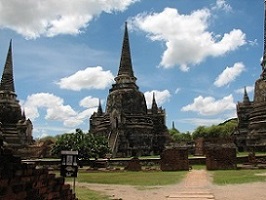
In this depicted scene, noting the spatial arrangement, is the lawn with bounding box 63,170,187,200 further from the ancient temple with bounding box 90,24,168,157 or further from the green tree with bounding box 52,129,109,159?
the ancient temple with bounding box 90,24,168,157

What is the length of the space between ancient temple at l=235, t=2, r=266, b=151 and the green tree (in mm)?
15717

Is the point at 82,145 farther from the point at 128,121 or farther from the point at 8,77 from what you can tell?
the point at 8,77

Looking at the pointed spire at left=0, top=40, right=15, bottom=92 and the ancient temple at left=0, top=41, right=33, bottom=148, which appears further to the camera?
the pointed spire at left=0, top=40, right=15, bottom=92

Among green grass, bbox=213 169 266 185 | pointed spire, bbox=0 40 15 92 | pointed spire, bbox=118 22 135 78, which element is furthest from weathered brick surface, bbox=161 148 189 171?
Result: pointed spire, bbox=0 40 15 92

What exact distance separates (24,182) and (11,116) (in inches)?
1734

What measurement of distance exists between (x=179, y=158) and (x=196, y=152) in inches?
721

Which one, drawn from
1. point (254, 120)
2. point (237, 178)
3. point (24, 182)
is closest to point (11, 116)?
point (254, 120)

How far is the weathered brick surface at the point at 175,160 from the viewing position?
23.7 metres

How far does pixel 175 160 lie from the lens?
936 inches

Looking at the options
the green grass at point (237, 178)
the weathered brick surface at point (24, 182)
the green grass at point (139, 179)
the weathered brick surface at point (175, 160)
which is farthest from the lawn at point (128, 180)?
the weathered brick surface at point (175, 160)

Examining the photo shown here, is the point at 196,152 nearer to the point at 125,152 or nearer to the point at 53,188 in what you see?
the point at 125,152

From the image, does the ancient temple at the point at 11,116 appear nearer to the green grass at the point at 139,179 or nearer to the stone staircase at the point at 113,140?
the stone staircase at the point at 113,140

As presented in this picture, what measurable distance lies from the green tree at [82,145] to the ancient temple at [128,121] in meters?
7.34

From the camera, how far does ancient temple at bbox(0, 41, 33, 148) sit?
46.1 m
